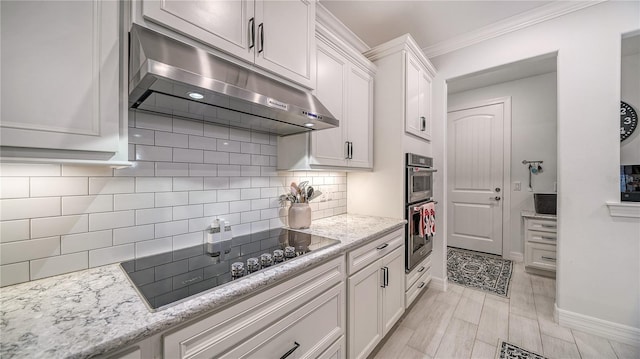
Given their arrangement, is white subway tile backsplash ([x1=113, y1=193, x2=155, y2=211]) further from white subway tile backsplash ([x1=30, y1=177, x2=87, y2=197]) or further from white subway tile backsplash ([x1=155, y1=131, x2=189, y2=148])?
white subway tile backsplash ([x1=155, y1=131, x2=189, y2=148])

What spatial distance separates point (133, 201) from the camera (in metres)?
1.13

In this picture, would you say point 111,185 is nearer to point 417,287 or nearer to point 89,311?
point 89,311

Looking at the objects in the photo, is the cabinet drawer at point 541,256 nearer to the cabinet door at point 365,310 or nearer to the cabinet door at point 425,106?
the cabinet door at point 425,106

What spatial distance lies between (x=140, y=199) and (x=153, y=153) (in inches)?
9.2

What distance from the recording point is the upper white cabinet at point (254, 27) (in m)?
0.95

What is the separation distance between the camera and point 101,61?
801mm

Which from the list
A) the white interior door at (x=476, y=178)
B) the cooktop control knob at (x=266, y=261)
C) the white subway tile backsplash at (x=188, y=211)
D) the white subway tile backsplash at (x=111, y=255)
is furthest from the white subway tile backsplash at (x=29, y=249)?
the white interior door at (x=476, y=178)

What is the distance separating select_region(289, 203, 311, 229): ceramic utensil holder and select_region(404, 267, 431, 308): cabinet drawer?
116 cm

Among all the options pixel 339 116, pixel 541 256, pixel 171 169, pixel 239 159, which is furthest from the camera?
pixel 541 256

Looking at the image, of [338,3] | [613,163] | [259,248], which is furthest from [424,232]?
[338,3]

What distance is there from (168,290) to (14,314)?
0.38m

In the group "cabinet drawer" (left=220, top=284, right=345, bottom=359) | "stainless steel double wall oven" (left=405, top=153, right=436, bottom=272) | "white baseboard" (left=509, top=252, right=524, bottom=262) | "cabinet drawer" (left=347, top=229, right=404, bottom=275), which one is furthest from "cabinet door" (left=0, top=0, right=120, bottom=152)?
"white baseboard" (left=509, top=252, right=524, bottom=262)

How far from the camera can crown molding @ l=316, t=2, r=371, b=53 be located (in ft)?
6.15

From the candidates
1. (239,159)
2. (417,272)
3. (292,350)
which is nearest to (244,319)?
(292,350)
